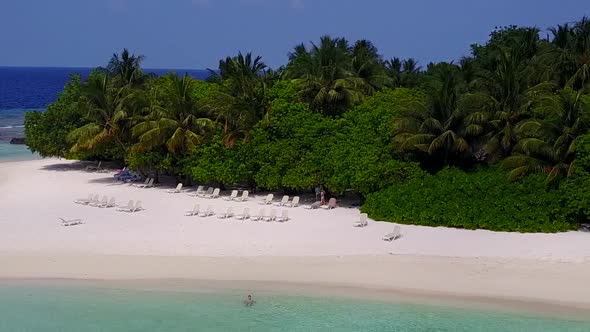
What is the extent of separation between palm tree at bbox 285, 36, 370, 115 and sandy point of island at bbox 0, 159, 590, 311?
690 centimetres

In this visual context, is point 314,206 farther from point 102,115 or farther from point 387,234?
point 102,115

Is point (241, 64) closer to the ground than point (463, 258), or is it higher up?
higher up

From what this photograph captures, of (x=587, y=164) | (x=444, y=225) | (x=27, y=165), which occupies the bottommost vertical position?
(x=27, y=165)

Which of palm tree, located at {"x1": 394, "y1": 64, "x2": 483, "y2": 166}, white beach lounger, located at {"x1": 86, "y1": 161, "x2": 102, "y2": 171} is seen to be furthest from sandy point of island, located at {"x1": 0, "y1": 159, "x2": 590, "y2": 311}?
white beach lounger, located at {"x1": 86, "y1": 161, "x2": 102, "y2": 171}

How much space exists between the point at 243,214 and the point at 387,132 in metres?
7.01

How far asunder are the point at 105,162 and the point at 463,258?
26927mm

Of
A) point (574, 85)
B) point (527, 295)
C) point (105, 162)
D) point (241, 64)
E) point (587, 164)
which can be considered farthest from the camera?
point (105, 162)

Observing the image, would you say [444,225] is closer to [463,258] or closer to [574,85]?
[463,258]

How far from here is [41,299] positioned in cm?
1717

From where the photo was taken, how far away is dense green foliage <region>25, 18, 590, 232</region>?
73.8 ft

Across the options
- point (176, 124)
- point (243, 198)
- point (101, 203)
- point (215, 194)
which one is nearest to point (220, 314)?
point (243, 198)

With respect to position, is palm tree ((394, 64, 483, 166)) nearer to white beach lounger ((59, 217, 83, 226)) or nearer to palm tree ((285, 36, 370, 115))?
palm tree ((285, 36, 370, 115))

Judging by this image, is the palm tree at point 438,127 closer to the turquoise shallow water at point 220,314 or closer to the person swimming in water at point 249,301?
the turquoise shallow water at point 220,314

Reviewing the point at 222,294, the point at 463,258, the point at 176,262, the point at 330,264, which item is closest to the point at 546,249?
the point at 463,258
